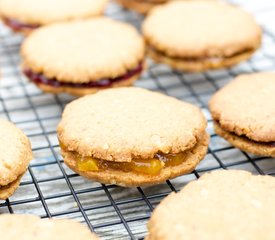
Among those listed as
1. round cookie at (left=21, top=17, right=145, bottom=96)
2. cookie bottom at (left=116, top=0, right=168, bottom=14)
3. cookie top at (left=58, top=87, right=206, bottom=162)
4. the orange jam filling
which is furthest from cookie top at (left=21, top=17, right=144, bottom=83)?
the orange jam filling

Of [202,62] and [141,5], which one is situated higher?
[202,62]

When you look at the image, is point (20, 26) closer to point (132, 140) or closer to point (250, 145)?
point (132, 140)

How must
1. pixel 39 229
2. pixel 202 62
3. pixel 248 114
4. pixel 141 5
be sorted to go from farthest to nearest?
pixel 141 5 < pixel 202 62 < pixel 248 114 < pixel 39 229

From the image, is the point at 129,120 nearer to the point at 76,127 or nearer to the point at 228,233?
the point at 76,127

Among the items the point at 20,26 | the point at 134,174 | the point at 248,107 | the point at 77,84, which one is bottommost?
the point at 20,26

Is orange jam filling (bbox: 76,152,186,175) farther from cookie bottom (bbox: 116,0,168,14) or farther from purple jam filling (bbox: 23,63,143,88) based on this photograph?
cookie bottom (bbox: 116,0,168,14)

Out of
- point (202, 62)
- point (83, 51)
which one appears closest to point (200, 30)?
point (202, 62)
